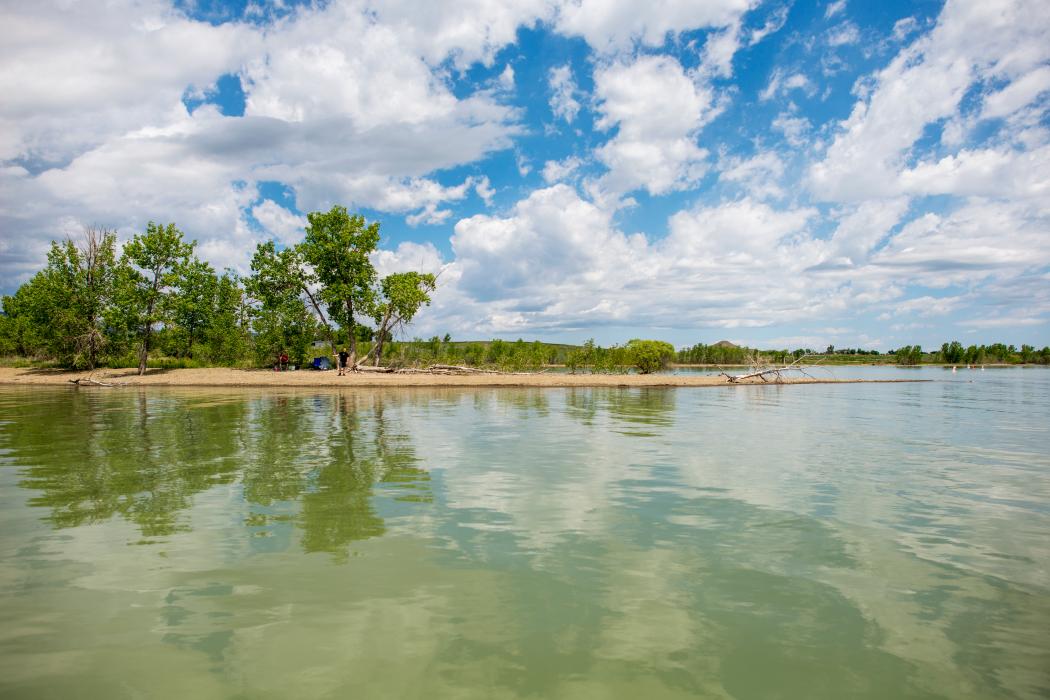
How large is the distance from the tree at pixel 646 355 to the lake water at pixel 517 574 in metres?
58.7

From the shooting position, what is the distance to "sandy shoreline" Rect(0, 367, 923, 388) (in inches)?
1982

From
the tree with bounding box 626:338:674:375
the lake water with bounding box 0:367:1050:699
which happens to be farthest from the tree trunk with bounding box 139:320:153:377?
the tree with bounding box 626:338:674:375

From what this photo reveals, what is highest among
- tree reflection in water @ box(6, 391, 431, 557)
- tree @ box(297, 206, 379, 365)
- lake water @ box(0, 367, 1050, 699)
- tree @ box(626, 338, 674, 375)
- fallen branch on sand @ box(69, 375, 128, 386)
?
tree @ box(297, 206, 379, 365)

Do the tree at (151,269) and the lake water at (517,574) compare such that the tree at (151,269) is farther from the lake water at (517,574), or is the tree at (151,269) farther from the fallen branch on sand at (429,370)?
the lake water at (517,574)

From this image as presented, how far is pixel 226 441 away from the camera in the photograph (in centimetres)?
1870

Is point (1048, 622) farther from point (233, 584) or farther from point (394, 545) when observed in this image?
point (233, 584)

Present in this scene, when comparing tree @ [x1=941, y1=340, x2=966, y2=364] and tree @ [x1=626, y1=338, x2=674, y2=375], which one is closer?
tree @ [x1=626, y1=338, x2=674, y2=375]

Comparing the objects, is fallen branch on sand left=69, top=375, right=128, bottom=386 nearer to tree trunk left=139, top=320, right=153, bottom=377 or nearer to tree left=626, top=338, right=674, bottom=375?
tree trunk left=139, top=320, right=153, bottom=377

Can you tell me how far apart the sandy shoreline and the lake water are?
32.9 metres

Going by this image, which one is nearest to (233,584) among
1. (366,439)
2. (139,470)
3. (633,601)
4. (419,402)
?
(633,601)

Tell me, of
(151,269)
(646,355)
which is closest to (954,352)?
(646,355)

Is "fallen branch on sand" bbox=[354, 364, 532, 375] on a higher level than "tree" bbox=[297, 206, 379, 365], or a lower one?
lower

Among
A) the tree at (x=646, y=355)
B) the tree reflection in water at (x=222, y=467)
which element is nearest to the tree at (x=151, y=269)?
the tree reflection in water at (x=222, y=467)

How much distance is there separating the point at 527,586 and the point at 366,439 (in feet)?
44.4
